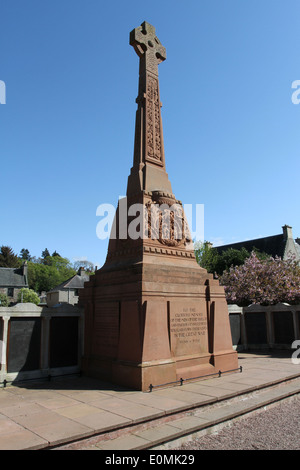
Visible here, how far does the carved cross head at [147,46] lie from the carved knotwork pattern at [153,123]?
0.77 meters

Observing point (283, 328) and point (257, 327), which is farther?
point (257, 327)

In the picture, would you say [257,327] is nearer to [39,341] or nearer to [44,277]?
[39,341]

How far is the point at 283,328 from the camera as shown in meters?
16.5

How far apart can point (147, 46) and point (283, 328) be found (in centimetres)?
1433

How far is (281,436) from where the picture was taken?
6.18 metres

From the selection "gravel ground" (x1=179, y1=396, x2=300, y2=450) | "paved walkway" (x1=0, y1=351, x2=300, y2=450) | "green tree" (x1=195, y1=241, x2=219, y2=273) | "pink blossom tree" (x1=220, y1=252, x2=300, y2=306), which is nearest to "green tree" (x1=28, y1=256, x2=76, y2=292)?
"green tree" (x1=195, y1=241, x2=219, y2=273)

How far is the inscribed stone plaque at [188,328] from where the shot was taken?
32.4 feet

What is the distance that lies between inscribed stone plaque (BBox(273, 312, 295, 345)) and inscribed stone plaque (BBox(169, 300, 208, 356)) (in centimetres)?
738

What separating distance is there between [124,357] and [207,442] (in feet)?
12.3

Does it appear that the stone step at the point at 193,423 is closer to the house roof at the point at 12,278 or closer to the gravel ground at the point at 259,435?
the gravel ground at the point at 259,435

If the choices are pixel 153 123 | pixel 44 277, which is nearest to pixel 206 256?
pixel 153 123

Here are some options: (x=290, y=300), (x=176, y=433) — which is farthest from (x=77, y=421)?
(x=290, y=300)

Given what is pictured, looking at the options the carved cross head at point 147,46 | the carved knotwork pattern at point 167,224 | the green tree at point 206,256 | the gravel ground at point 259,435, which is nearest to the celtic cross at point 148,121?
the carved cross head at point 147,46

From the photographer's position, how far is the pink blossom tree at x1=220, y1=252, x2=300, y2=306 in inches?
789
